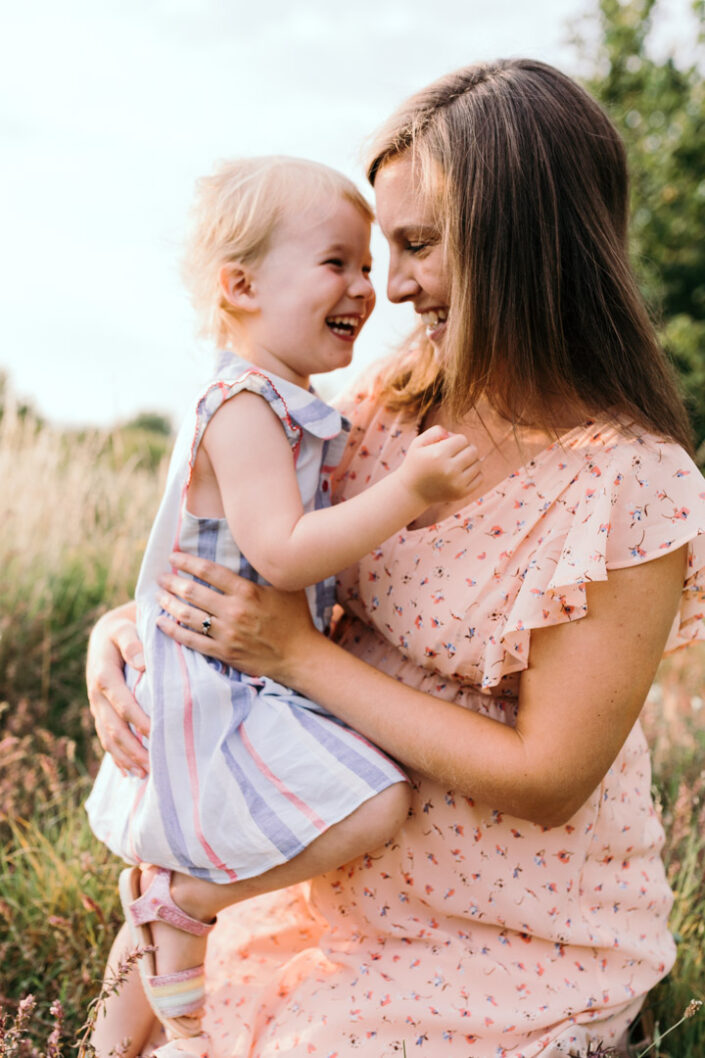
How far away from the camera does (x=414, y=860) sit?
1.86 metres

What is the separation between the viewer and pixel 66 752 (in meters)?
3.15

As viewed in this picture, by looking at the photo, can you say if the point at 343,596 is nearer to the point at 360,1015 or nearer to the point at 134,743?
the point at 134,743

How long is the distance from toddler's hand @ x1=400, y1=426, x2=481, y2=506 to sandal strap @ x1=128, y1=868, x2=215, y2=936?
83 cm

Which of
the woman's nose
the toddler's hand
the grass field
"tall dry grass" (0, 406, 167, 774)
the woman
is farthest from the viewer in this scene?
"tall dry grass" (0, 406, 167, 774)

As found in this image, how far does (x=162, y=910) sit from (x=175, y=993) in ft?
0.49

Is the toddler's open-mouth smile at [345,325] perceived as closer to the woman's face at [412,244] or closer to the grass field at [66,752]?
the woman's face at [412,244]

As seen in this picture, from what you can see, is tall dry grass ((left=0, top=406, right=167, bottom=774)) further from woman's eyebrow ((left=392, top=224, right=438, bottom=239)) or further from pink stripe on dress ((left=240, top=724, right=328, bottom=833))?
woman's eyebrow ((left=392, top=224, right=438, bottom=239))

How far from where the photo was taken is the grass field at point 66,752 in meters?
2.21

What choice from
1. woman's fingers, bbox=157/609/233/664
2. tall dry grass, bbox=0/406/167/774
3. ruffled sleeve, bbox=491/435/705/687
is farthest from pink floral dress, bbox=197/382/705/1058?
tall dry grass, bbox=0/406/167/774

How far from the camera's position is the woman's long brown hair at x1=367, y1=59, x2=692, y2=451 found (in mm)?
1792

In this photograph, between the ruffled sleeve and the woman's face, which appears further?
the woman's face

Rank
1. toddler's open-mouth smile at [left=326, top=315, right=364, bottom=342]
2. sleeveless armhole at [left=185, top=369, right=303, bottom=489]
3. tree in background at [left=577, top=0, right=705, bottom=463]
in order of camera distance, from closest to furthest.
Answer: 1. sleeveless armhole at [left=185, top=369, right=303, bottom=489]
2. toddler's open-mouth smile at [left=326, top=315, right=364, bottom=342]
3. tree in background at [left=577, top=0, right=705, bottom=463]

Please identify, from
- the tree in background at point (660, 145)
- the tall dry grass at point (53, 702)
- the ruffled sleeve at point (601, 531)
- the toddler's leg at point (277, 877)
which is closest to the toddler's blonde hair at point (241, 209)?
the ruffled sleeve at point (601, 531)

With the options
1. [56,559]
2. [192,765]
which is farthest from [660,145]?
[192,765]
